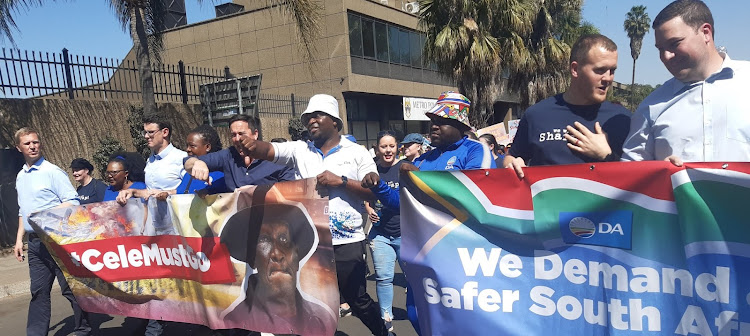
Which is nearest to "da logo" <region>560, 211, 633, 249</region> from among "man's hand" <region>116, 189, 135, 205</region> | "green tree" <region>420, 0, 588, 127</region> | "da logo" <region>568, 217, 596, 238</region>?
"da logo" <region>568, 217, 596, 238</region>

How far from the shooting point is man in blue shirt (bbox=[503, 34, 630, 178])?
256 centimetres

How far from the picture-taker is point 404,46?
25.1m

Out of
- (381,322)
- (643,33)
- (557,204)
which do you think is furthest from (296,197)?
(643,33)

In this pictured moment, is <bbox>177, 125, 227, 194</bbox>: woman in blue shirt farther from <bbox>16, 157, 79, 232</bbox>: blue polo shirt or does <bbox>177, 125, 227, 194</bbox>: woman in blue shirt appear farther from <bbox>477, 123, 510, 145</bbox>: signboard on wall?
<bbox>477, 123, 510, 145</bbox>: signboard on wall

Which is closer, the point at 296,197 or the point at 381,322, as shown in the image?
the point at 296,197

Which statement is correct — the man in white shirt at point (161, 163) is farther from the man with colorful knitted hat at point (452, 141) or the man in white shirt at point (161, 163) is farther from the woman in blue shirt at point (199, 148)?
the man with colorful knitted hat at point (452, 141)

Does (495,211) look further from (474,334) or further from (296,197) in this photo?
(296,197)

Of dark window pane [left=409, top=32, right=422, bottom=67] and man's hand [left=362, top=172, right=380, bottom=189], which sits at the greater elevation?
dark window pane [left=409, top=32, right=422, bottom=67]

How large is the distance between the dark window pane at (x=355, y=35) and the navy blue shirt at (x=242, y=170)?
58.9 ft

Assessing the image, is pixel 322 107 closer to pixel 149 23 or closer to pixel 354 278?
pixel 354 278

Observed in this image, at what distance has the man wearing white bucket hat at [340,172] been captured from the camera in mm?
3535

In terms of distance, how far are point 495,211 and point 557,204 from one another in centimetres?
31

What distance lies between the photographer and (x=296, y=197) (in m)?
3.40

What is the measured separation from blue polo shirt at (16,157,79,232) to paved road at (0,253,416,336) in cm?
127
